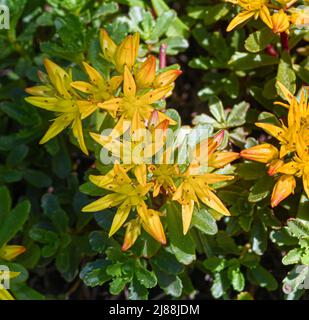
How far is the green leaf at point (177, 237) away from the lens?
2.20 metres

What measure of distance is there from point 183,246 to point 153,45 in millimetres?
1037

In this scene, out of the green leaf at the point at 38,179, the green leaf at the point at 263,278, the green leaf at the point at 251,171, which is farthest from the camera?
the green leaf at the point at 38,179

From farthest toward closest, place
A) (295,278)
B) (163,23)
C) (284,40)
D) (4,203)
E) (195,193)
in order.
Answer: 1. (163,23)
2. (4,203)
3. (284,40)
4. (295,278)
5. (195,193)

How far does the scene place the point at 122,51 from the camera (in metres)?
2.13

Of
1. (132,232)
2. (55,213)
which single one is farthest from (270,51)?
(55,213)

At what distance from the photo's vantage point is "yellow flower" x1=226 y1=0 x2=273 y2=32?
2.16 m

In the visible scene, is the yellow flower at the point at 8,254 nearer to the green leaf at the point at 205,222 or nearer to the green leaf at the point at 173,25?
the green leaf at the point at 205,222

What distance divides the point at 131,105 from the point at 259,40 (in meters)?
0.63

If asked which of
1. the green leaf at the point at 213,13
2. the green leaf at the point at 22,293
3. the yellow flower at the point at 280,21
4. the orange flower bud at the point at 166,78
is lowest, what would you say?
the green leaf at the point at 22,293

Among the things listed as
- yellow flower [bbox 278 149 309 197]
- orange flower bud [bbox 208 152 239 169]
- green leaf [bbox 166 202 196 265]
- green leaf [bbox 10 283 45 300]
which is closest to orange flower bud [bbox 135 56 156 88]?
orange flower bud [bbox 208 152 239 169]

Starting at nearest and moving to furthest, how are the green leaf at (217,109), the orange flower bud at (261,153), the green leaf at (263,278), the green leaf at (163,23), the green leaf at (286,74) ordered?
the orange flower bud at (261,153), the green leaf at (286,74), the green leaf at (263,278), the green leaf at (217,109), the green leaf at (163,23)

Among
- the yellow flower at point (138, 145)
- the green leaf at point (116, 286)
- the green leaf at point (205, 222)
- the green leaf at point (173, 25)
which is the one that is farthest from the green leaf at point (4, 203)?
the green leaf at point (173, 25)

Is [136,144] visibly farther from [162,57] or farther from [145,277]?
[162,57]

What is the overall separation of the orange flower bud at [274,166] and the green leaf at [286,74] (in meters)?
0.41
